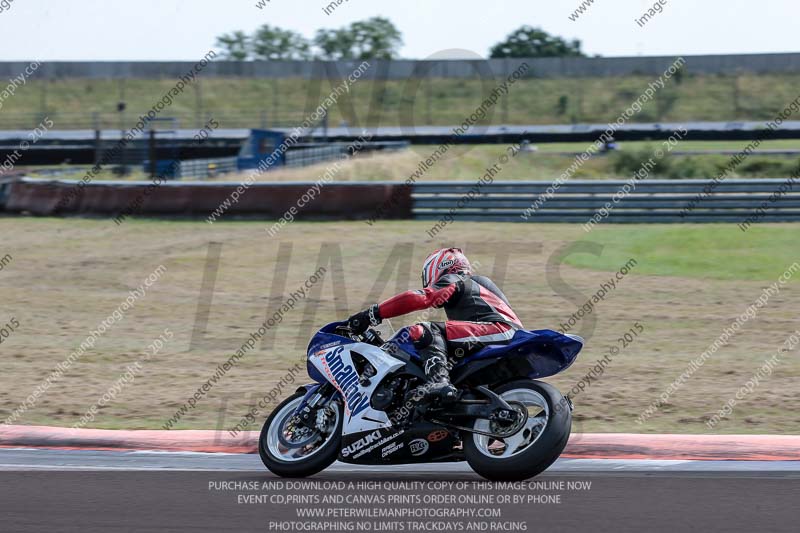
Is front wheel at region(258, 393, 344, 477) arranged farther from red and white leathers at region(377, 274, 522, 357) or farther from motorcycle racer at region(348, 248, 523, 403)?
red and white leathers at region(377, 274, 522, 357)

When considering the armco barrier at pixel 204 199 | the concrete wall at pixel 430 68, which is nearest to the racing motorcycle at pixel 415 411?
the armco barrier at pixel 204 199

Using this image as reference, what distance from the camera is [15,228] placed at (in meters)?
20.5

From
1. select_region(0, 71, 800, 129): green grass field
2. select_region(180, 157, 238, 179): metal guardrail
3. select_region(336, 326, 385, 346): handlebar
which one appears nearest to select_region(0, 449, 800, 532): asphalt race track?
select_region(336, 326, 385, 346): handlebar

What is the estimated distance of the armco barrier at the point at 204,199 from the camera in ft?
67.2

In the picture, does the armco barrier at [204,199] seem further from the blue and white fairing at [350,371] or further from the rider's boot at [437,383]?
the rider's boot at [437,383]

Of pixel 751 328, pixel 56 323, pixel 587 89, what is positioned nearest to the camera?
pixel 751 328

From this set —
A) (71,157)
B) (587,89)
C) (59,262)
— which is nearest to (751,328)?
(59,262)

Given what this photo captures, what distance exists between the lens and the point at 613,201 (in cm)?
1916

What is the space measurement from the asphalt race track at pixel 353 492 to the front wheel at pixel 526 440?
5.9 inches

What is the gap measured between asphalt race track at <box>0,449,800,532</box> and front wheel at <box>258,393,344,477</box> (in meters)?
0.12

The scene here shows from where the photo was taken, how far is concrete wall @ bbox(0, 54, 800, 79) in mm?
60812

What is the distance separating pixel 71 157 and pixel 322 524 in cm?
3348

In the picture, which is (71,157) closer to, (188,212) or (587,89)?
(188,212)

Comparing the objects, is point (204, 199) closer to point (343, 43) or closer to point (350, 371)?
point (350, 371)
